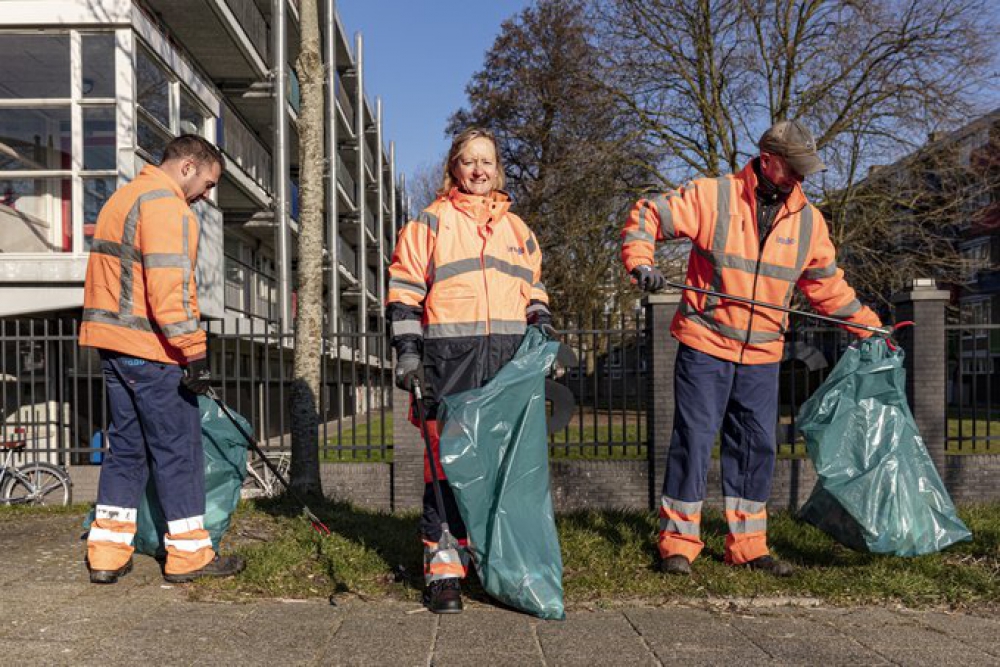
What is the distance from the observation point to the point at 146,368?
12.8ft

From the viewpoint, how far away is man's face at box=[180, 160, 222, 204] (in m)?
4.09

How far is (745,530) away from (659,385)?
8.86ft

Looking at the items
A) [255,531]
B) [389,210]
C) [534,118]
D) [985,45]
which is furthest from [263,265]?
[389,210]

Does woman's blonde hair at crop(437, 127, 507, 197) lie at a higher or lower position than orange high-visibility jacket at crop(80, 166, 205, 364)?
higher

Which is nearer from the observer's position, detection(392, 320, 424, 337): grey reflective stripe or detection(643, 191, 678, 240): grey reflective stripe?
detection(392, 320, 424, 337): grey reflective stripe

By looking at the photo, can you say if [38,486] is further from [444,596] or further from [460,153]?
[460,153]

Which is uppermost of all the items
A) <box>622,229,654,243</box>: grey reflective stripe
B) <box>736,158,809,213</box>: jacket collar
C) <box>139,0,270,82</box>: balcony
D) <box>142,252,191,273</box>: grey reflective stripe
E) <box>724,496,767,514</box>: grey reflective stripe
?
<box>139,0,270,82</box>: balcony

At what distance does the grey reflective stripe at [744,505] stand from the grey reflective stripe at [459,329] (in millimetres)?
1586

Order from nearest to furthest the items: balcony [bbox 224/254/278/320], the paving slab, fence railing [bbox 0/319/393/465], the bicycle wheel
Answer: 1. the paving slab
2. the bicycle wheel
3. fence railing [bbox 0/319/393/465]
4. balcony [bbox 224/254/278/320]

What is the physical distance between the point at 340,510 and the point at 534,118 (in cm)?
1565

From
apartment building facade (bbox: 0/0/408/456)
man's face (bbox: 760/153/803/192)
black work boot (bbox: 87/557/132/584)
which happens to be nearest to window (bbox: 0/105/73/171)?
apartment building facade (bbox: 0/0/408/456)

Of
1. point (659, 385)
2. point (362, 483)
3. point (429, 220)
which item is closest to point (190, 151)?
point (429, 220)

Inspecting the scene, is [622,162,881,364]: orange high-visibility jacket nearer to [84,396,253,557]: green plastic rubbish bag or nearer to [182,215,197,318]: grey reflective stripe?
[182,215,197,318]: grey reflective stripe

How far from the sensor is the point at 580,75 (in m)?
16.4
